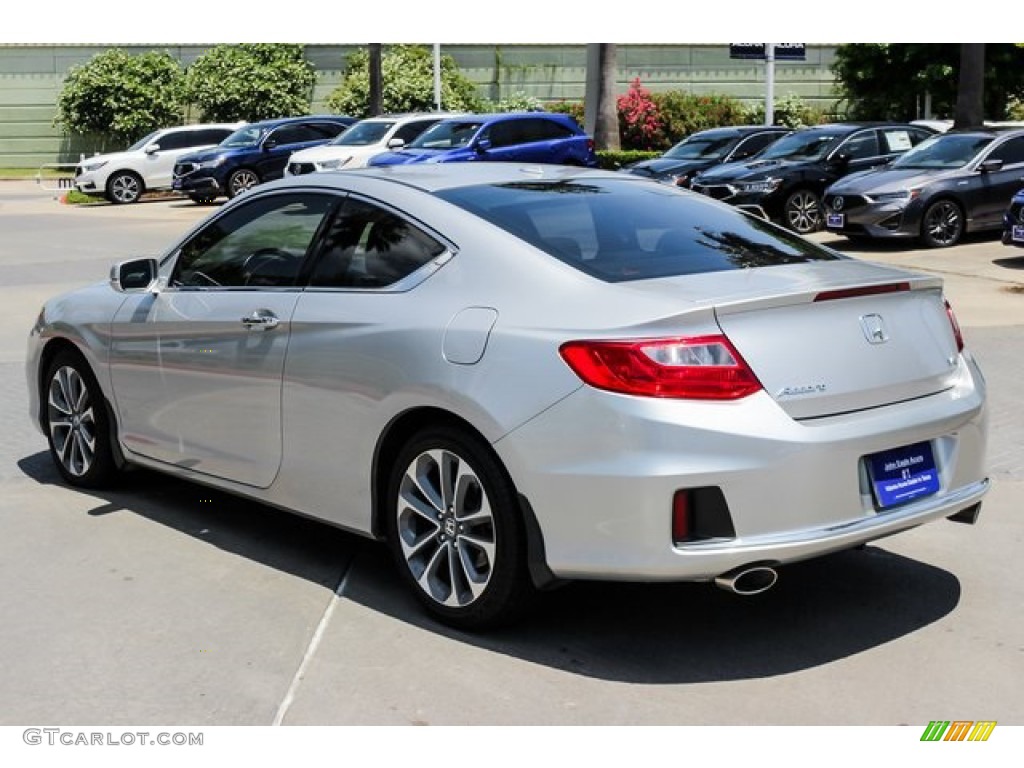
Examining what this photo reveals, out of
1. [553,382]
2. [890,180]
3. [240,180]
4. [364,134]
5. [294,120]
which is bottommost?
[240,180]

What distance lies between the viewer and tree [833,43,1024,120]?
37562 mm

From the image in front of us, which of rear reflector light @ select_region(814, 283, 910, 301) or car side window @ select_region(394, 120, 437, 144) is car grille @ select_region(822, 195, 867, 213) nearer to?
car side window @ select_region(394, 120, 437, 144)

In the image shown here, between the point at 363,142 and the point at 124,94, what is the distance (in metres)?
19.5

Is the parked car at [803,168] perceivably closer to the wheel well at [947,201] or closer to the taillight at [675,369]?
the wheel well at [947,201]

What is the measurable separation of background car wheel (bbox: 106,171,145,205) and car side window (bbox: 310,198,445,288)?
2737 centimetres

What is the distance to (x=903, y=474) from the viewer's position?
185 inches

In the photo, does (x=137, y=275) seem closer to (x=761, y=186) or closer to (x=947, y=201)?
(x=947, y=201)

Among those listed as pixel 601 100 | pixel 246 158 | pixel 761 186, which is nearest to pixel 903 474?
pixel 761 186

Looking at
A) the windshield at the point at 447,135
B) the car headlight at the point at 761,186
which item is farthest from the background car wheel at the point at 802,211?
the windshield at the point at 447,135

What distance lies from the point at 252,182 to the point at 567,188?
2496cm

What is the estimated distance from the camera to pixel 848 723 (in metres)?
4.22

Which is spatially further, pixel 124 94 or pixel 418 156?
pixel 124 94

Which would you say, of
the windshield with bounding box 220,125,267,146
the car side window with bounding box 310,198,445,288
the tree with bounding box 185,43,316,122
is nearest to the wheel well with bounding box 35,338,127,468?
the car side window with bounding box 310,198,445,288

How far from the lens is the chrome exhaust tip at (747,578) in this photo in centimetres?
442
